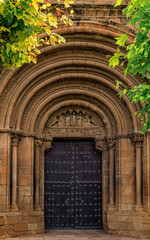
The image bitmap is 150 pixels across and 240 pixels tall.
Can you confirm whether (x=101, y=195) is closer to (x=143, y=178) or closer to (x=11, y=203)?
(x=143, y=178)

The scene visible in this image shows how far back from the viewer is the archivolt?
12188 millimetres

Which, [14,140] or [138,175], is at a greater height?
[14,140]

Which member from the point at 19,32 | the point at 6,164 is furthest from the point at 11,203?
the point at 19,32

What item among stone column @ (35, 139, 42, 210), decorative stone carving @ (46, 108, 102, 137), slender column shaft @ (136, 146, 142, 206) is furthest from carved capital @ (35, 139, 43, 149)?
slender column shaft @ (136, 146, 142, 206)

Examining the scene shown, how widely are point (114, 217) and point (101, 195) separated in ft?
3.52

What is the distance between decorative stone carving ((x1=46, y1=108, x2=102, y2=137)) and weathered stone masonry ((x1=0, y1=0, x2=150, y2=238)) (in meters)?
0.03

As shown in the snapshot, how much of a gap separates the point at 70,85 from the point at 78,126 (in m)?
1.34

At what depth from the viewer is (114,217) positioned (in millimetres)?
12234

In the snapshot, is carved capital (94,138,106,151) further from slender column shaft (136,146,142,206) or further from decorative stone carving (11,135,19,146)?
decorative stone carving (11,135,19,146)

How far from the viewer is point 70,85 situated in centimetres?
1312

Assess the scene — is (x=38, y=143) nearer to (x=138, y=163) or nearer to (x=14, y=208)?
(x=14, y=208)

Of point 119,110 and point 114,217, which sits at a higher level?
point 119,110

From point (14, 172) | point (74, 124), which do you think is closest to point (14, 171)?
point (14, 172)

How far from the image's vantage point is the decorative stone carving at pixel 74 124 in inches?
520
